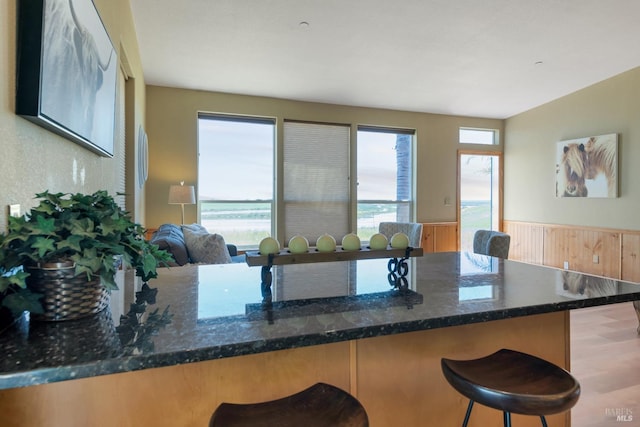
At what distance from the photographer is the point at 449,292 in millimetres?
1185

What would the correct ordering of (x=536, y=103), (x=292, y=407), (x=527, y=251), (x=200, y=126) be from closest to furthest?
1. (x=292, y=407)
2. (x=200, y=126)
3. (x=536, y=103)
4. (x=527, y=251)

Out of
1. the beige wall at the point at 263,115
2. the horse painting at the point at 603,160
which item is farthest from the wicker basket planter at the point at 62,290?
the horse painting at the point at 603,160

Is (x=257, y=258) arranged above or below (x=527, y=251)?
above

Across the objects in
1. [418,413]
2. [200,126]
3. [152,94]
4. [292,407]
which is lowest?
[418,413]

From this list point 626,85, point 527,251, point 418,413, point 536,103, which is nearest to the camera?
point 418,413

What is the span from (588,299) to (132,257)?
136 cm

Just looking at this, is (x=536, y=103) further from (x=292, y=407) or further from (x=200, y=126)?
(x=292, y=407)

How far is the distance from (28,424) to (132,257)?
17.7 inches

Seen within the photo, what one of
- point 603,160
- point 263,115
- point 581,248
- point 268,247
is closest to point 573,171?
point 603,160

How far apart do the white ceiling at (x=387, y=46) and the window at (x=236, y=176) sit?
0.53 m

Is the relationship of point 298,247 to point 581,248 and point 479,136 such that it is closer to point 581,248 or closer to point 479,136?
point 581,248

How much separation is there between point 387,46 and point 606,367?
349 centimetres

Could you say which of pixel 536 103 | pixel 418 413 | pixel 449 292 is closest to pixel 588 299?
pixel 449 292

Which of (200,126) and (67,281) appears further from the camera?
(200,126)
